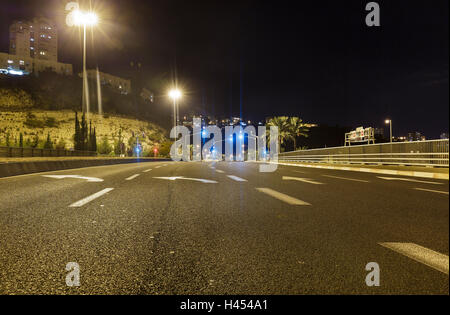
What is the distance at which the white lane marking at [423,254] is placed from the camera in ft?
7.77

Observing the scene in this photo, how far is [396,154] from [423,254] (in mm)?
21418

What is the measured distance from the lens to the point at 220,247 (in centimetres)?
292

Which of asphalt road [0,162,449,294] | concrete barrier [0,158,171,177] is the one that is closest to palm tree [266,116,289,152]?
concrete barrier [0,158,171,177]

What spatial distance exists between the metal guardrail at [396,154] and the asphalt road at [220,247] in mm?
14720

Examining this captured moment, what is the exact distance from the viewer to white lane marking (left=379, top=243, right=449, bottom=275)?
93.2 inches

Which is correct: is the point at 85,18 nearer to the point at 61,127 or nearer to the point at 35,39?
the point at 61,127

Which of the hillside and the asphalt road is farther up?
the hillside

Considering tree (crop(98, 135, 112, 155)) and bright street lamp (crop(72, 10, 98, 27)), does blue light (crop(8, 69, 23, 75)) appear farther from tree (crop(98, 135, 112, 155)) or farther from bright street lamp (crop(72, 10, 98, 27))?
bright street lamp (crop(72, 10, 98, 27))

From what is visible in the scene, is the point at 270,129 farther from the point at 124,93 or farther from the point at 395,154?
the point at 124,93

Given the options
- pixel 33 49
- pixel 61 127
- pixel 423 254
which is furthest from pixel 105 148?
pixel 423 254

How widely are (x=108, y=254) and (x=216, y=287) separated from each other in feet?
3.92

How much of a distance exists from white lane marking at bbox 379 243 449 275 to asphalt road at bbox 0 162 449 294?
0.02 m

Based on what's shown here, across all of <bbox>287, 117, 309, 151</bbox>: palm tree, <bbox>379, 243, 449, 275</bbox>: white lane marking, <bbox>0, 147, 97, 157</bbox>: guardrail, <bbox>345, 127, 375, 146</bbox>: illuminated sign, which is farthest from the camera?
<bbox>287, 117, 309, 151</bbox>: palm tree
